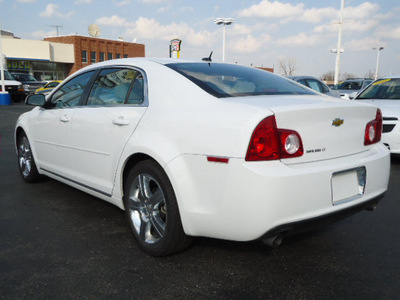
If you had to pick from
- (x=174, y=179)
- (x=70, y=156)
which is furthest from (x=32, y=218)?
(x=174, y=179)

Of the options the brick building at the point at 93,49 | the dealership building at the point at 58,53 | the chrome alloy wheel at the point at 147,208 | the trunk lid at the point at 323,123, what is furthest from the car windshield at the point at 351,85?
the brick building at the point at 93,49

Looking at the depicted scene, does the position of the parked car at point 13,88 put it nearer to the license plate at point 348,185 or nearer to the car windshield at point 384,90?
the car windshield at point 384,90

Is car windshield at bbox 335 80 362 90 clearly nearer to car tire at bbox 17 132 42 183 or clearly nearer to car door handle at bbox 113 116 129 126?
car tire at bbox 17 132 42 183

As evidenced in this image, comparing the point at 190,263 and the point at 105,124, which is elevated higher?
the point at 105,124

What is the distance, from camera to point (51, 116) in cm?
426

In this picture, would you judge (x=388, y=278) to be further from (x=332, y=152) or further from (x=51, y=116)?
(x=51, y=116)

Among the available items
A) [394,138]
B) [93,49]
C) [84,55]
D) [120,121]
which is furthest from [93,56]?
[120,121]

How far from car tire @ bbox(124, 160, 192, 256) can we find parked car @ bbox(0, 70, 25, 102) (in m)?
22.9

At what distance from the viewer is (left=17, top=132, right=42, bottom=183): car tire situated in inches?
194

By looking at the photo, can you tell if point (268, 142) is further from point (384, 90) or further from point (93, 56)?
point (93, 56)

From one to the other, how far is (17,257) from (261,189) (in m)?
1.94

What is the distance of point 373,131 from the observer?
299 cm

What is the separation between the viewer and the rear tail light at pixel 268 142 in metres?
2.31

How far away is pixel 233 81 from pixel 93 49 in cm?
5214
